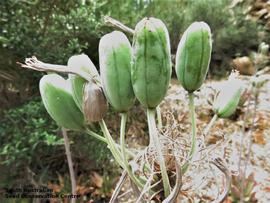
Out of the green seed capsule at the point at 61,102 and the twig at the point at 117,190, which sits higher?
the green seed capsule at the point at 61,102

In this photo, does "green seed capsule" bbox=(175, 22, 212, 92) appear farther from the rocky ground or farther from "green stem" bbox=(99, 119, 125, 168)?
the rocky ground

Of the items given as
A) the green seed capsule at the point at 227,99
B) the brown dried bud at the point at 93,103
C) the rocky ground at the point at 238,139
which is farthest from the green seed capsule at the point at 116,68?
the rocky ground at the point at 238,139

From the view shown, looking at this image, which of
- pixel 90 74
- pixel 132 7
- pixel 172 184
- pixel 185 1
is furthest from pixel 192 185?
pixel 185 1

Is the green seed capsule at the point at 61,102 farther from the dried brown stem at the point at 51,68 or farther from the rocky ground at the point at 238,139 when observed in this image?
the rocky ground at the point at 238,139

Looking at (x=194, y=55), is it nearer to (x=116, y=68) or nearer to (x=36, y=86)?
(x=116, y=68)

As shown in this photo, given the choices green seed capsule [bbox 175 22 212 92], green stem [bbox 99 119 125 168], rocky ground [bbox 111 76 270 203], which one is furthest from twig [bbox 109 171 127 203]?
rocky ground [bbox 111 76 270 203]

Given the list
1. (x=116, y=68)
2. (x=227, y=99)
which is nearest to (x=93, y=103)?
(x=116, y=68)

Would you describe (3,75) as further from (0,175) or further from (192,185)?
(192,185)
